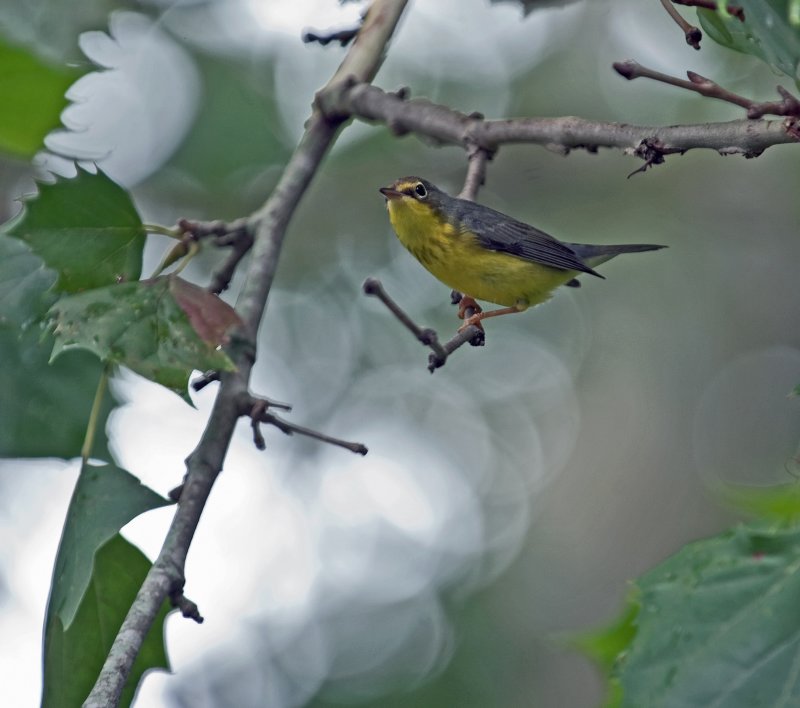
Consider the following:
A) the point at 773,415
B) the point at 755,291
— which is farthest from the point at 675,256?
the point at 773,415

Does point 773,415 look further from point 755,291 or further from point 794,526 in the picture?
point 794,526

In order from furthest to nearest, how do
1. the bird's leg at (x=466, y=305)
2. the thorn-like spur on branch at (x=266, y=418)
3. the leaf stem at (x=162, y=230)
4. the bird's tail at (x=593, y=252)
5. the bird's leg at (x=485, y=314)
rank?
the bird's tail at (x=593, y=252)
the bird's leg at (x=466, y=305)
the bird's leg at (x=485, y=314)
the leaf stem at (x=162, y=230)
the thorn-like spur on branch at (x=266, y=418)

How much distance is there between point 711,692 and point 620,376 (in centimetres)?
930

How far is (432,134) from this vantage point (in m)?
3.05

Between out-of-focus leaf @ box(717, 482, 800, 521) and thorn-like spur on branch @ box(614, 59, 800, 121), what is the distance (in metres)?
1.00

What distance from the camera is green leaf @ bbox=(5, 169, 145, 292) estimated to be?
8.72 feet

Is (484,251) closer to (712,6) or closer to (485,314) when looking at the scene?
(485,314)

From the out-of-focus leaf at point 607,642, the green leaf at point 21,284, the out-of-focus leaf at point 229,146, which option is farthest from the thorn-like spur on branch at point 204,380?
the out-of-focus leaf at point 229,146

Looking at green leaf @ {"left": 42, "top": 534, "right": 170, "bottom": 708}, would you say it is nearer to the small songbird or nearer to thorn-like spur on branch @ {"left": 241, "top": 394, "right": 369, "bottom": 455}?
thorn-like spur on branch @ {"left": 241, "top": 394, "right": 369, "bottom": 455}

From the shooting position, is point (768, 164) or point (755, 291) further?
point (755, 291)

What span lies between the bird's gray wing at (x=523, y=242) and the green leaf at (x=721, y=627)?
2.10 metres

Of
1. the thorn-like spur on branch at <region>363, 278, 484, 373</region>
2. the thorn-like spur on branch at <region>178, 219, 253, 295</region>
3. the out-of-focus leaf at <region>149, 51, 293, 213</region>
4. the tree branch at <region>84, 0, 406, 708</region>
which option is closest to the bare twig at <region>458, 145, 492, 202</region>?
the thorn-like spur on branch at <region>363, 278, 484, 373</region>

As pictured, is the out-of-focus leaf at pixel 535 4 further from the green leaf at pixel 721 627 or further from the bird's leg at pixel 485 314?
the green leaf at pixel 721 627

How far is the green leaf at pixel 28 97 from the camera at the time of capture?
2.97m
